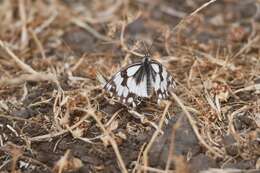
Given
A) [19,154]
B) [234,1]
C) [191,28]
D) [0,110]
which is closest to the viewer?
[19,154]

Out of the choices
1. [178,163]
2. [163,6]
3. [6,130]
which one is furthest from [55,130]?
[163,6]

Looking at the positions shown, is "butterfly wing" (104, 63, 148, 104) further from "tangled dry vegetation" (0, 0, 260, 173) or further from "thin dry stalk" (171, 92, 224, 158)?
"thin dry stalk" (171, 92, 224, 158)

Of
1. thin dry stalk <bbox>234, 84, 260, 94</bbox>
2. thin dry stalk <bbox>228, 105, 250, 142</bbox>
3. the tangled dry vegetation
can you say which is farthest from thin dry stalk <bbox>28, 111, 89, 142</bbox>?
thin dry stalk <bbox>234, 84, 260, 94</bbox>

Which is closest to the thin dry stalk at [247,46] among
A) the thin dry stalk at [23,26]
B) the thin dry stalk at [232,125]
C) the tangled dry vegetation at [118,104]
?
the tangled dry vegetation at [118,104]

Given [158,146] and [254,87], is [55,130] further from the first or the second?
[254,87]

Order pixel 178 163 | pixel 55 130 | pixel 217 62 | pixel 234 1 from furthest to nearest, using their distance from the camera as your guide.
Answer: pixel 234 1
pixel 217 62
pixel 55 130
pixel 178 163

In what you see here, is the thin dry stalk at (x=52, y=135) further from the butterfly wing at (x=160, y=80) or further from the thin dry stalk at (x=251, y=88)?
the thin dry stalk at (x=251, y=88)

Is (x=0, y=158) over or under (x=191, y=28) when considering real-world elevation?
under

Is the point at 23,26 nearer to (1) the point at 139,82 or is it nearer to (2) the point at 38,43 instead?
(2) the point at 38,43
